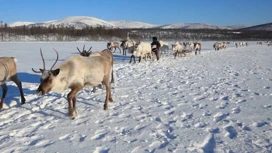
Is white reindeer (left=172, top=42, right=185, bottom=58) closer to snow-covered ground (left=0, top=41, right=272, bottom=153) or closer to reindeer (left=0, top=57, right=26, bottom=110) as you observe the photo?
snow-covered ground (left=0, top=41, right=272, bottom=153)

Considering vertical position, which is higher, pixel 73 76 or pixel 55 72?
pixel 55 72

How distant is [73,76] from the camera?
6.09m

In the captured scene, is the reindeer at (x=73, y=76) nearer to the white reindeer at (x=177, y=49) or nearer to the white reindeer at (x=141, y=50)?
the white reindeer at (x=141, y=50)

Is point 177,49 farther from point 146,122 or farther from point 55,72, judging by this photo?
point 55,72

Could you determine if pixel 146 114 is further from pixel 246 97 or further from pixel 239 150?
pixel 246 97

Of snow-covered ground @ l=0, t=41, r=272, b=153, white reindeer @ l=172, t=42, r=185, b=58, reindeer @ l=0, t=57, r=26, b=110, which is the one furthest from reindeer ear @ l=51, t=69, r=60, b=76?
white reindeer @ l=172, t=42, r=185, b=58

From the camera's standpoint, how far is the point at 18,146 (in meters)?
4.81

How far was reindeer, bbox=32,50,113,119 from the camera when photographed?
5688 millimetres

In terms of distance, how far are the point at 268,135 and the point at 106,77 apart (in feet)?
12.7

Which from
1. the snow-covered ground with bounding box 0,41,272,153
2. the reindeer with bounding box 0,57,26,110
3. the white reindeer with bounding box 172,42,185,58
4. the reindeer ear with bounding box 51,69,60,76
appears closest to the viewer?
the snow-covered ground with bounding box 0,41,272,153

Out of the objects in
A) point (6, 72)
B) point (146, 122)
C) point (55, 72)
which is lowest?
point (146, 122)

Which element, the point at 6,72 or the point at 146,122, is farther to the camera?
the point at 6,72

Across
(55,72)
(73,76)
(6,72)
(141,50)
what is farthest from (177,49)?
(55,72)

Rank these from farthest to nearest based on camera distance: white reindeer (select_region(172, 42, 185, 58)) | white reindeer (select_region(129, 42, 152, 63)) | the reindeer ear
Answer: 1. white reindeer (select_region(172, 42, 185, 58))
2. white reindeer (select_region(129, 42, 152, 63))
3. the reindeer ear
